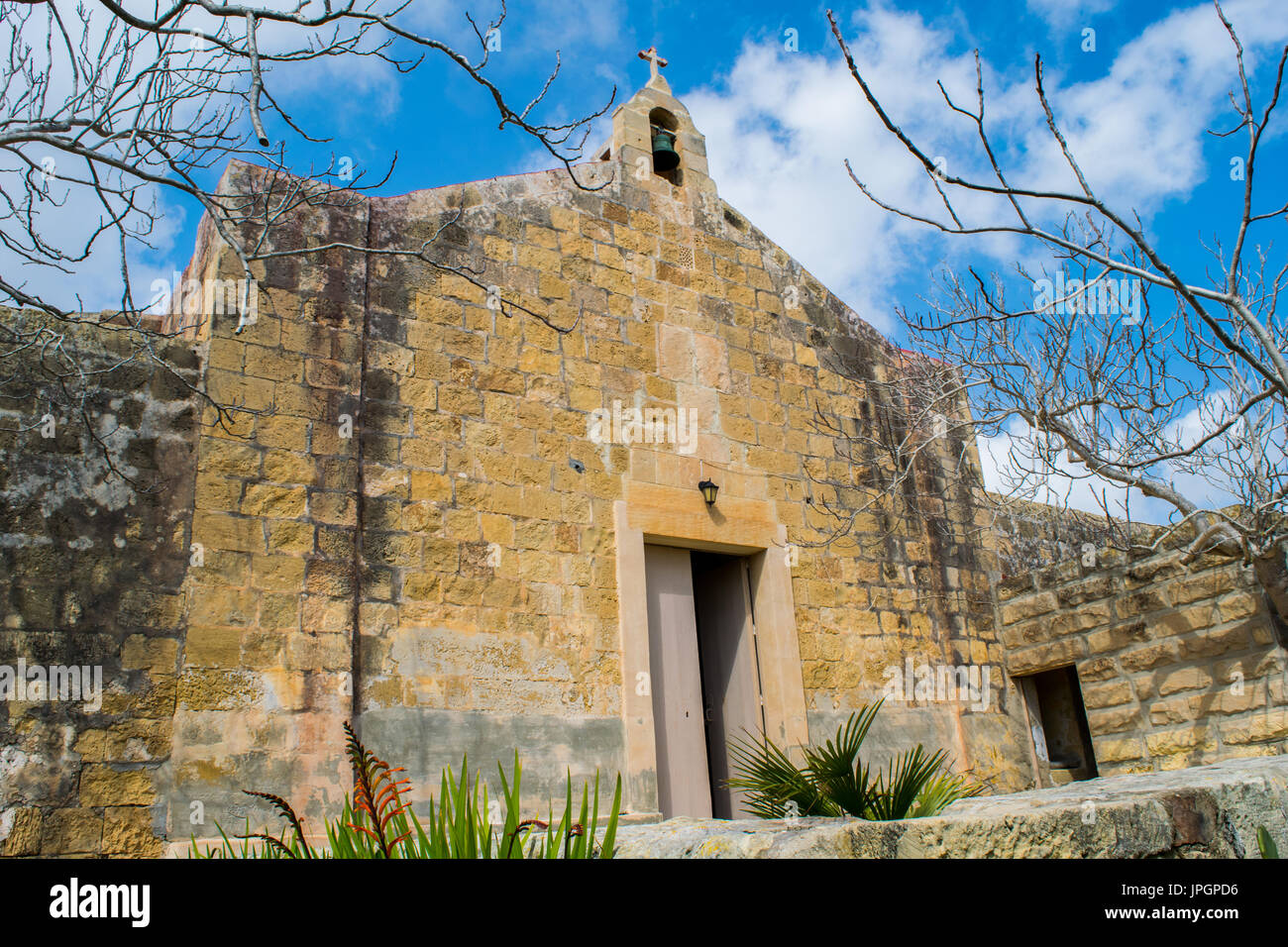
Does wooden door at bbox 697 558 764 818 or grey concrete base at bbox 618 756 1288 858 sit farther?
wooden door at bbox 697 558 764 818

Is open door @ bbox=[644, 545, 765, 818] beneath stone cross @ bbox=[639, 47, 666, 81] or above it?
beneath

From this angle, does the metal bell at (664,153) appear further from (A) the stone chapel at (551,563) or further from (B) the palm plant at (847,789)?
(B) the palm plant at (847,789)

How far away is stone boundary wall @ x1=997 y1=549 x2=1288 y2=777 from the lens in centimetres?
629

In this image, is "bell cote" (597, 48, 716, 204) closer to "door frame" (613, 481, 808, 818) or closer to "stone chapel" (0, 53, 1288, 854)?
"stone chapel" (0, 53, 1288, 854)

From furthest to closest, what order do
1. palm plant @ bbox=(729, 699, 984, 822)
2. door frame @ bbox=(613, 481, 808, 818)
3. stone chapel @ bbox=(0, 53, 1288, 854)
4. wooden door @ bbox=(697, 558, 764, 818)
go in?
wooden door @ bbox=(697, 558, 764, 818) → door frame @ bbox=(613, 481, 808, 818) → stone chapel @ bbox=(0, 53, 1288, 854) → palm plant @ bbox=(729, 699, 984, 822)

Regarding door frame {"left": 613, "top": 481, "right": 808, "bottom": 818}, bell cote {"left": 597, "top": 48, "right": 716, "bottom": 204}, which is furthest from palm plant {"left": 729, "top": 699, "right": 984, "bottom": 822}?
bell cote {"left": 597, "top": 48, "right": 716, "bottom": 204}

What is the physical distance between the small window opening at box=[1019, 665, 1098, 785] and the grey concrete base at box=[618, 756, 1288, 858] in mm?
5470

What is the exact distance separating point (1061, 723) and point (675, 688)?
3.94 meters

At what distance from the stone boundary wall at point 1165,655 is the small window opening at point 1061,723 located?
592 millimetres

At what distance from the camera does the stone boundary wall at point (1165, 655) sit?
20.6ft

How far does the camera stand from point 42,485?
16.4ft

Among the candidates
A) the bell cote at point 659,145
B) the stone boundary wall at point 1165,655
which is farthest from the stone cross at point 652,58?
the stone boundary wall at point 1165,655

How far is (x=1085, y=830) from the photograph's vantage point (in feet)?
8.36
